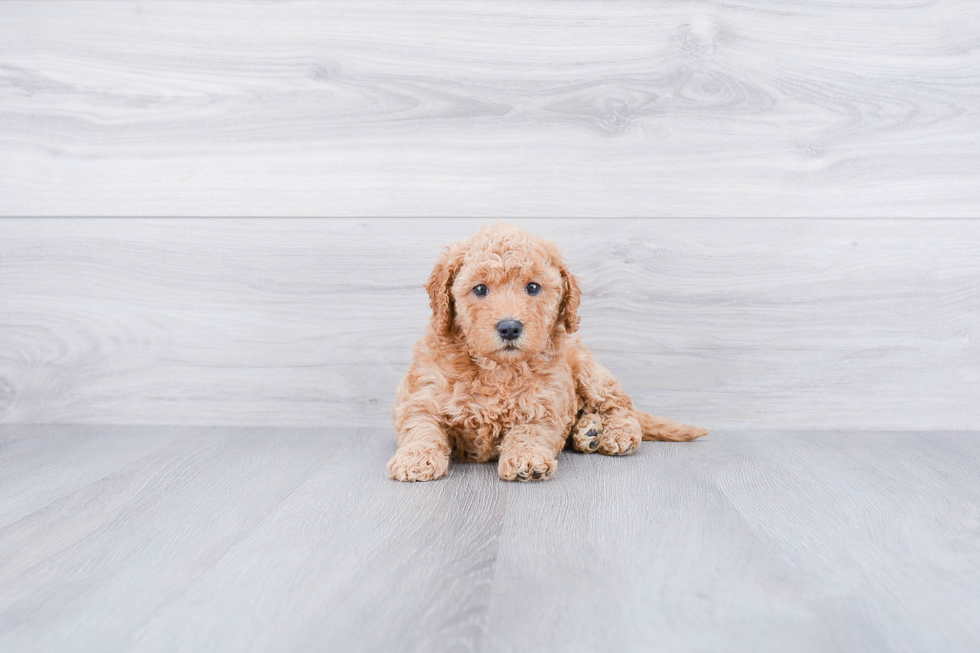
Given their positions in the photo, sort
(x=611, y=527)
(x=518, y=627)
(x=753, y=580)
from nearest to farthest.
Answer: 1. (x=518, y=627)
2. (x=753, y=580)
3. (x=611, y=527)

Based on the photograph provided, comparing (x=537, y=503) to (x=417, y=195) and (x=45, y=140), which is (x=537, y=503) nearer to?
(x=417, y=195)

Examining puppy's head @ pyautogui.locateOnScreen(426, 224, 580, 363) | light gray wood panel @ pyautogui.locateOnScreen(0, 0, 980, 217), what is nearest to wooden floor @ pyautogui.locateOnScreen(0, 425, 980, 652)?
puppy's head @ pyautogui.locateOnScreen(426, 224, 580, 363)

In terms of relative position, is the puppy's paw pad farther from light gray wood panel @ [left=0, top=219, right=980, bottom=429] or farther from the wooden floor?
light gray wood panel @ [left=0, top=219, right=980, bottom=429]

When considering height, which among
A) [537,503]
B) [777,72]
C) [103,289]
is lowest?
[537,503]

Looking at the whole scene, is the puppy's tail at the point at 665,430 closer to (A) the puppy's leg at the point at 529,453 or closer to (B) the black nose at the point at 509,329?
(A) the puppy's leg at the point at 529,453

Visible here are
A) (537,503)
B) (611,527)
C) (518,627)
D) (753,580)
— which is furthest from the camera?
(537,503)

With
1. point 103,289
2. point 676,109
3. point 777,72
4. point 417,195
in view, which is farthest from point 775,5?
point 103,289

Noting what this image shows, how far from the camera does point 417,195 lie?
2.18 m

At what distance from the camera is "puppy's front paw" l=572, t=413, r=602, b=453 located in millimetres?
1859

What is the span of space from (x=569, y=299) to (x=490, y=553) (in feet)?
2.46

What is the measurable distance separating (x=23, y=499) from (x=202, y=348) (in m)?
0.82

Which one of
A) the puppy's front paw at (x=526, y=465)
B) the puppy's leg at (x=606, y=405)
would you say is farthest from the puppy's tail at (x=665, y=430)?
the puppy's front paw at (x=526, y=465)

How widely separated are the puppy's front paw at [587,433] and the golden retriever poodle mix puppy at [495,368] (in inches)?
1.5

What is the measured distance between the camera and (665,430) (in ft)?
6.56
